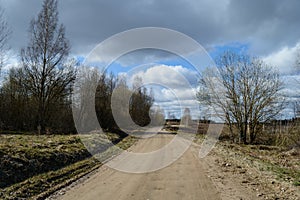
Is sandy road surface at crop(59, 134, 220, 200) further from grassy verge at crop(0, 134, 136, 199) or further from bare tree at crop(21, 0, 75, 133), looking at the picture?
bare tree at crop(21, 0, 75, 133)

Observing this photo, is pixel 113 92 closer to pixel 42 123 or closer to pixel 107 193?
pixel 42 123

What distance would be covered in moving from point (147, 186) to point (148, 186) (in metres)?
0.03

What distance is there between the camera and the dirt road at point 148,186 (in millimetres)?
6398

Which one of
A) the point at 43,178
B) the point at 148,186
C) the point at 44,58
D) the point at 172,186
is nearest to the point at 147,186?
the point at 148,186

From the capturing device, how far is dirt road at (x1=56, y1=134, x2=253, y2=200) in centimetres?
640

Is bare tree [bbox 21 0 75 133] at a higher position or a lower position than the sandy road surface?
higher

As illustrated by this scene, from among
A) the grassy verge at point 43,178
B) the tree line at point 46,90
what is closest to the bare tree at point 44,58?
the tree line at point 46,90

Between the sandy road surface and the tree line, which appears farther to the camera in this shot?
the tree line

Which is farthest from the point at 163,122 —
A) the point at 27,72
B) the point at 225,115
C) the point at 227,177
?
the point at 227,177

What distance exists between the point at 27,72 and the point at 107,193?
18724 mm

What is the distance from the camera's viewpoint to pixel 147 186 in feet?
24.3

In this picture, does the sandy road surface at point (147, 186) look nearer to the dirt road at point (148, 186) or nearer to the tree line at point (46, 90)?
the dirt road at point (148, 186)

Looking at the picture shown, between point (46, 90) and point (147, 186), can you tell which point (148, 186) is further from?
point (46, 90)

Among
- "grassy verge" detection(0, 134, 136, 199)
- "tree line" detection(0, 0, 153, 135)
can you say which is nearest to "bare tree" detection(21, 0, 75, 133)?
"tree line" detection(0, 0, 153, 135)
